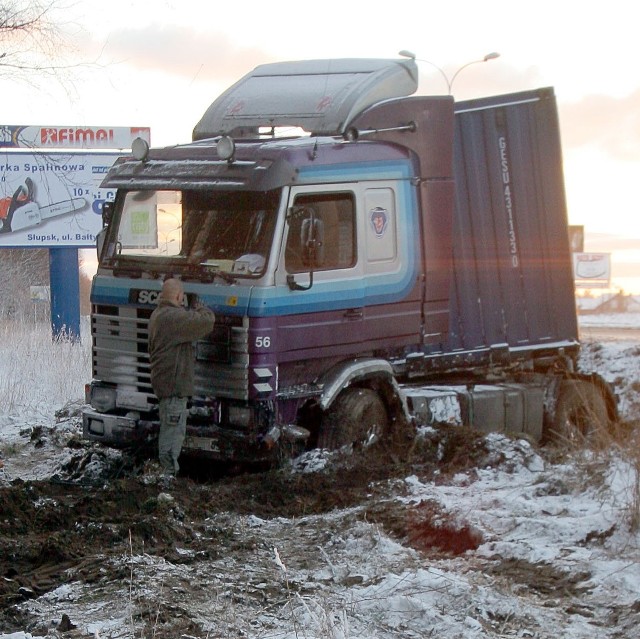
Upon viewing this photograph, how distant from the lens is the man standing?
29.7 feet

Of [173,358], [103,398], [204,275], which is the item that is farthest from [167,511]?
[103,398]

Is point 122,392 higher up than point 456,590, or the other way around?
point 122,392

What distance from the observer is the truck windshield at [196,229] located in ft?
30.5

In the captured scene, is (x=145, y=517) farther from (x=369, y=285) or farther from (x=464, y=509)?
(x=369, y=285)

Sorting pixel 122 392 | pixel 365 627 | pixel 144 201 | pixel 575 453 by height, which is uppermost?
pixel 144 201

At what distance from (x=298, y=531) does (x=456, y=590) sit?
80.8 inches

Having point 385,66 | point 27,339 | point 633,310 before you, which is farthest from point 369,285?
point 633,310

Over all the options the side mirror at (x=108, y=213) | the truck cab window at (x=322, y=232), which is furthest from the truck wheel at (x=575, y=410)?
the side mirror at (x=108, y=213)

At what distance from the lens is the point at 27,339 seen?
2055cm

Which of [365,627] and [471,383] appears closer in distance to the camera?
[365,627]

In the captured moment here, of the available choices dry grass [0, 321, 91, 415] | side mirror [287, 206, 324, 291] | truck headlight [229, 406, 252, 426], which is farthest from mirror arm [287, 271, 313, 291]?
dry grass [0, 321, 91, 415]

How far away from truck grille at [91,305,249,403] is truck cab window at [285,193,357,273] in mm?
784

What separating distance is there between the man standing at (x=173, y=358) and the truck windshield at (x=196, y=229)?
18.5 inches

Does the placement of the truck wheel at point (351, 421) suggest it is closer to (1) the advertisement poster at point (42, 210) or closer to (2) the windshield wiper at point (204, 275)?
(2) the windshield wiper at point (204, 275)
